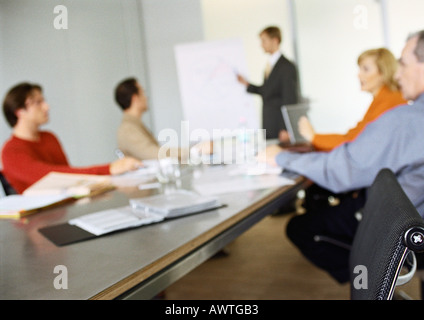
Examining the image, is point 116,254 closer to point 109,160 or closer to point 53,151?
point 53,151

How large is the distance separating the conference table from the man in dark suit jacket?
250 centimetres

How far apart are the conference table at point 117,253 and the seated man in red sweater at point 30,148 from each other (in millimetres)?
837

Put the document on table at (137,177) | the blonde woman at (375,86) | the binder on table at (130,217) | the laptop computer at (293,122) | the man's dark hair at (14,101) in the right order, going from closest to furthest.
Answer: the binder on table at (130,217)
the document on table at (137,177)
the blonde woman at (375,86)
the man's dark hair at (14,101)
the laptop computer at (293,122)

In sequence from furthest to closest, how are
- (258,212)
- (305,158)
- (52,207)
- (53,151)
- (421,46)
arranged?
(53,151) → (305,158) → (52,207) → (421,46) → (258,212)

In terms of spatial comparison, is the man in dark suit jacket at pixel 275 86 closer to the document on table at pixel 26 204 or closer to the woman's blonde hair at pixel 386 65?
the woman's blonde hair at pixel 386 65

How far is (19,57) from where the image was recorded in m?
3.46

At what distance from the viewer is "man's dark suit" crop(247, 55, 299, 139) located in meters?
3.72

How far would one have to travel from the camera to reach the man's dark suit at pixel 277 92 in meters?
3.72

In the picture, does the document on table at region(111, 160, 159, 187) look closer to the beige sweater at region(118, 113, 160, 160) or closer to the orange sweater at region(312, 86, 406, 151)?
the beige sweater at region(118, 113, 160, 160)

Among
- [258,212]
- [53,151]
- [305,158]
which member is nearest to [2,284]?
[258,212]

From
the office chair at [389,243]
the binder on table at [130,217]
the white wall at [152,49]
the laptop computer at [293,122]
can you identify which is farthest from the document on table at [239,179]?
the white wall at [152,49]

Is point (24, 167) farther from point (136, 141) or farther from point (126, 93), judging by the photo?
point (126, 93)

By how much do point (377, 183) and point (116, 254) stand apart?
573 millimetres

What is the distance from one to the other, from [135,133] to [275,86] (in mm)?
1425
